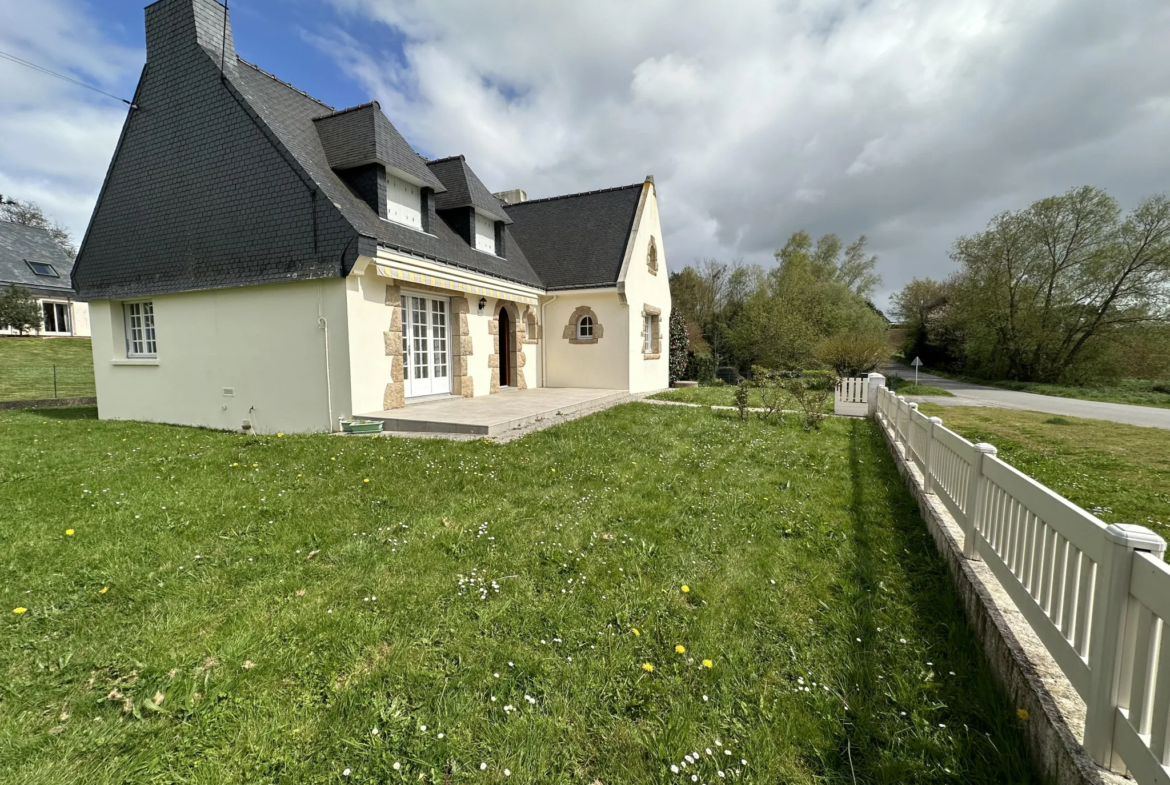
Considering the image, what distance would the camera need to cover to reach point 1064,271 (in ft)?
86.7

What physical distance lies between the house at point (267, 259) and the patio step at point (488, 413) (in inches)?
27.1

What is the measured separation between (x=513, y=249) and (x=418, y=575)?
14.0 meters

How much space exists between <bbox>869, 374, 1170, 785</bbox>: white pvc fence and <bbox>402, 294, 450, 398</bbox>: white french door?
10.2m

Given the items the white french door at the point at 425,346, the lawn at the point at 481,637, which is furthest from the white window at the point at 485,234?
the lawn at the point at 481,637

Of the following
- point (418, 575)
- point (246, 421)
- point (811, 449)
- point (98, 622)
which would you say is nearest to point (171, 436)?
point (246, 421)

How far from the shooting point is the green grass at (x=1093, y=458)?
5.52 m

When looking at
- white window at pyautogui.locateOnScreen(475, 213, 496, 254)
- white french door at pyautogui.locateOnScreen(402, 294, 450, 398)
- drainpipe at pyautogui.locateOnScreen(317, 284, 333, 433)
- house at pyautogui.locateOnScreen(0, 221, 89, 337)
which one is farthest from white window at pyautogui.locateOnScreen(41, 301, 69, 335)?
drainpipe at pyautogui.locateOnScreen(317, 284, 333, 433)

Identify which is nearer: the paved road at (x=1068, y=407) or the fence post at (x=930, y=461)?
the fence post at (x=930, y=461)

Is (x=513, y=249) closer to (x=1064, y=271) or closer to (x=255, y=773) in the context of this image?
(x=255, y=773)

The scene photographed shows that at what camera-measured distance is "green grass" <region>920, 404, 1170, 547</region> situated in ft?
18.1

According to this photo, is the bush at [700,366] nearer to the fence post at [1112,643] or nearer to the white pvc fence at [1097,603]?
the white pvc fence at [1097,603]

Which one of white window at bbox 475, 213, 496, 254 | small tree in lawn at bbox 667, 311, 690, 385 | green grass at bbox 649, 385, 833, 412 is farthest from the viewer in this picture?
small tree in lawn at bbox 667, 311, 690, 385

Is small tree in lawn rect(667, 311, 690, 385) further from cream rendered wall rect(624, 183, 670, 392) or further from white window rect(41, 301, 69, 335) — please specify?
white window rect(41, 301, 69, 335)

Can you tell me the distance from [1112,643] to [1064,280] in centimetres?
3546
